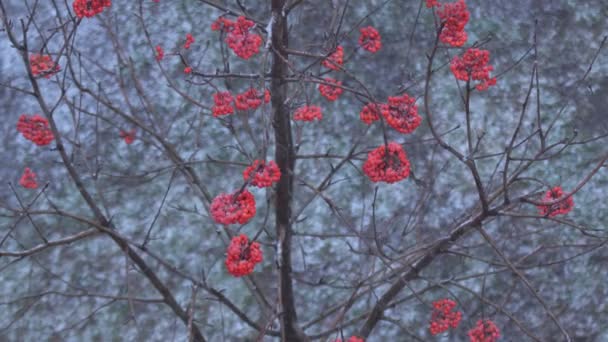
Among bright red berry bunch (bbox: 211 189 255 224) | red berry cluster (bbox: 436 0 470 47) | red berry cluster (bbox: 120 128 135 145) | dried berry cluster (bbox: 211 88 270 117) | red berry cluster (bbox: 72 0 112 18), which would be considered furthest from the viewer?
red berry cluster (bbox: 120 128 135 145)

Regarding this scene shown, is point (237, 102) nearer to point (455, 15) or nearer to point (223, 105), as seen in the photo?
point (223, 105)

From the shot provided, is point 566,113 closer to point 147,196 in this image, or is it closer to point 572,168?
point 572,168

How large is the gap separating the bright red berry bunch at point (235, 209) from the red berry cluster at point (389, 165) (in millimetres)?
507

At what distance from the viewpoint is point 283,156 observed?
2.85 meters

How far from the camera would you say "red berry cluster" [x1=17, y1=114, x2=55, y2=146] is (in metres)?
2.83

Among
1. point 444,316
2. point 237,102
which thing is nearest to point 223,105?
point 237,102

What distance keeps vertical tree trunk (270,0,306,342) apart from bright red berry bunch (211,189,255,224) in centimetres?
39

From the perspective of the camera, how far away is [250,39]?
264cm

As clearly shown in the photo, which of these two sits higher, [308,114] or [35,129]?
[308,114]

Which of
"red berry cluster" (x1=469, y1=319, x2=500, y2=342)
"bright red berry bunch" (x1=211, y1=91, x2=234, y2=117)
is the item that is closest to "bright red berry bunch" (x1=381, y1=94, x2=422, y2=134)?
→ "bright red berry bunch" (x1=211, y1=91, x2=234, y2=117)

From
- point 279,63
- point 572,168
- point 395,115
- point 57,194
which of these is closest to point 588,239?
point 572,168

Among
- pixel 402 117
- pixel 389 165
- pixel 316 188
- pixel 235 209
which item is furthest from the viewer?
pixel 316 188

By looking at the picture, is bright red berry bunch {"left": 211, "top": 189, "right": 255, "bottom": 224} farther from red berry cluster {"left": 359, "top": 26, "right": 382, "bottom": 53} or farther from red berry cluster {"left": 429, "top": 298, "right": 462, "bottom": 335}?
red berry cluster {"left": 429, "top": 298, "right": 462, "bottom": 335}

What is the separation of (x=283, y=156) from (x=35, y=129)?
→ 120 centimetres
